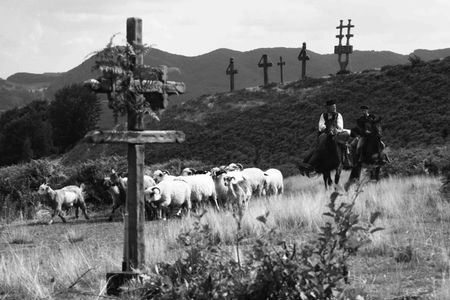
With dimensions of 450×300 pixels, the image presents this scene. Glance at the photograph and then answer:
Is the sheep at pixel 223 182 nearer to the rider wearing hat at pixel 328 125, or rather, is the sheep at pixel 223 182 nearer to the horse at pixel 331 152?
the rider wearing hat at pixel 328 125

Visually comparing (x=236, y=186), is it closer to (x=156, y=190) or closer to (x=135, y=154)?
(x=156, y=190)

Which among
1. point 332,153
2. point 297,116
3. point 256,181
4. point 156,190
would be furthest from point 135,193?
point 297,116

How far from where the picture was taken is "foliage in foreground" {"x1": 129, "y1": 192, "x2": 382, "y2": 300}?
5465mm

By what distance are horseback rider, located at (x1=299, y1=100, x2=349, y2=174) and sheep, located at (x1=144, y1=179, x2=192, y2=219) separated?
3.31 m

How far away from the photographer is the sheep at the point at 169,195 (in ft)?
54.8

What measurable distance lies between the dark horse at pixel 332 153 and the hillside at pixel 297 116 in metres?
21.2

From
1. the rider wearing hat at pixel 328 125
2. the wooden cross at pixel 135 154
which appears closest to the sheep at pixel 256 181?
the rider wearing hat at pixel 328 125

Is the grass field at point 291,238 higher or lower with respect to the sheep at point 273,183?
higher

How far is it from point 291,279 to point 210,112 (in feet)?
181

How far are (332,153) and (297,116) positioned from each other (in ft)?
112

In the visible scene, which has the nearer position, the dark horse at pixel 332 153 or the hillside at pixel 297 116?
the dark horse at pixel 332 153

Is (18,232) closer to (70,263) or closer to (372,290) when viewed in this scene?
(70,263)

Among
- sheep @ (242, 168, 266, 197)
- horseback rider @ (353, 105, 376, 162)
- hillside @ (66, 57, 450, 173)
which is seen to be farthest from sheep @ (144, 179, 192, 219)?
hillside @ (66, 57, 450, 173)

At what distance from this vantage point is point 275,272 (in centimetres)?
554
